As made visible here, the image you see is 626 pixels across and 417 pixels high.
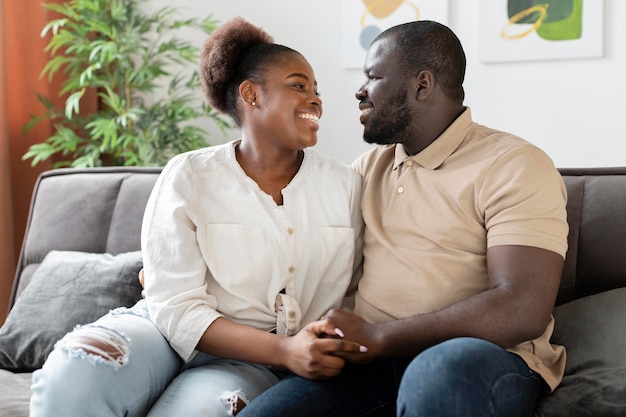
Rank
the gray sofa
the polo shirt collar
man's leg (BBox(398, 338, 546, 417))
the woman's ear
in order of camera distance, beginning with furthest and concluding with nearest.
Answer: the woman's ear → the polo shirt collar → the gray sofa → man's leg (BBox(398, 338, 546, 417))

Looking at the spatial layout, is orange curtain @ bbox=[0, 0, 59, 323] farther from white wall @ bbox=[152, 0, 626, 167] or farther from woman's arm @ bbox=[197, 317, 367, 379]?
woman's arm @ bbox=[197, 317, 367, 379]

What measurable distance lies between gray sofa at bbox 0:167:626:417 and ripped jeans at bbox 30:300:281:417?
1.05 ft

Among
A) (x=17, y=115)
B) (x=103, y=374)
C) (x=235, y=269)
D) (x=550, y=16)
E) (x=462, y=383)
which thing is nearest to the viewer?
(x=462, y=383)

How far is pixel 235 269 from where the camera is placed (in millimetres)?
1796

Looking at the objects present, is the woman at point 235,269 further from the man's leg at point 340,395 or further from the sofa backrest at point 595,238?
the sofa backrest at point 595,238

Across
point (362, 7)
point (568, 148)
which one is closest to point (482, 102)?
point (568, 148)

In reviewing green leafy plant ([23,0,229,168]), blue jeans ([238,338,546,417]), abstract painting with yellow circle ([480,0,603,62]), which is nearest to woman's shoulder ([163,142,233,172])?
blue jeans ([238,338,546,417])

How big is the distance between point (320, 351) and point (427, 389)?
0.29m

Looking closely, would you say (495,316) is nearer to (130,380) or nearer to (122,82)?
(130,380)

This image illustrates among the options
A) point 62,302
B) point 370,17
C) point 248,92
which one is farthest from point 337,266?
point 370,17

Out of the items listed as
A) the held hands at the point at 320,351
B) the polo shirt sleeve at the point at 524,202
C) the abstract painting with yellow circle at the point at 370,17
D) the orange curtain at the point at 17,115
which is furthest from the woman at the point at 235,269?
the orange curtain at the point at 17,115

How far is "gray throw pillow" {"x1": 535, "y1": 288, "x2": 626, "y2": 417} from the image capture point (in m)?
1.56

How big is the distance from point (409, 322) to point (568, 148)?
1.74 meters

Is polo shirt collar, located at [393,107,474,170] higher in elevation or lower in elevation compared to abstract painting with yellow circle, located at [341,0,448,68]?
lower
